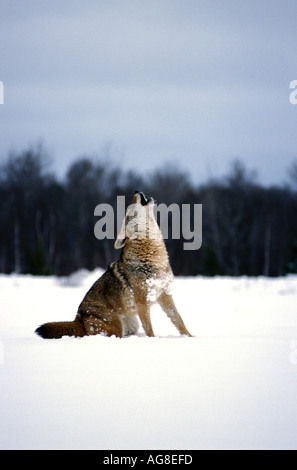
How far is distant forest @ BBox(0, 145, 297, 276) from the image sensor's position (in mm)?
37438

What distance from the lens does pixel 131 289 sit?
20.8ft

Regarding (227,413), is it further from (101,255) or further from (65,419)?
(101,255)

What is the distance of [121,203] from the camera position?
32.9 meters

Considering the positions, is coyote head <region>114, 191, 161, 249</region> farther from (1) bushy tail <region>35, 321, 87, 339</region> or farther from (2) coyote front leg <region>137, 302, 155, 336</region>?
(1) bushy tail <region>35, 321, 87, 339</region>

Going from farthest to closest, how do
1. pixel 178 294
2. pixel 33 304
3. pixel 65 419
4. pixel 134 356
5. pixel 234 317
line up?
1. pixel 178 294
2. pixel 33 304
3. pixel 234 317
4. pixel 134 356
5. pixel 65 419

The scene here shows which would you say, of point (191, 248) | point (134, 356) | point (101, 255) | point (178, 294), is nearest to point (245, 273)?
point (191, 248)

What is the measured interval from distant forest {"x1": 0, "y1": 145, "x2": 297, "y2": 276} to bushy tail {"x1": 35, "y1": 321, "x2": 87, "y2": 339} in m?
27.8

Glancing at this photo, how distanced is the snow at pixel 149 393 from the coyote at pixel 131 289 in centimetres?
41

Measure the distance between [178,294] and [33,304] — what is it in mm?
4464
